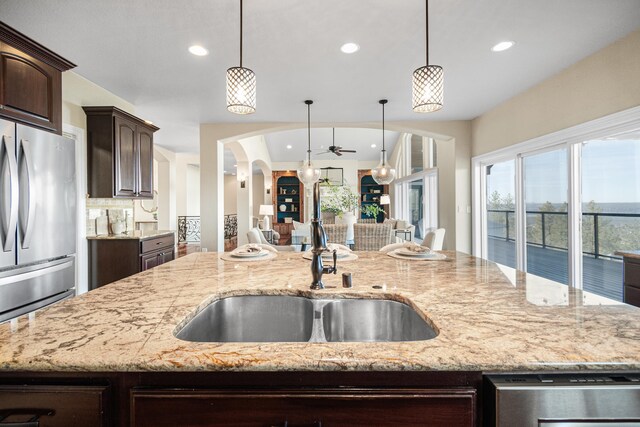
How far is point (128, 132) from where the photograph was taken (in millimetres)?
3773

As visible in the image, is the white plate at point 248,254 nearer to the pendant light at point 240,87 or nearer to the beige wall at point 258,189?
the pendant light at point 240,87

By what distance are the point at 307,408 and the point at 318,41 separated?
8.91 ft

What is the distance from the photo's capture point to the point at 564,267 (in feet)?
11.5

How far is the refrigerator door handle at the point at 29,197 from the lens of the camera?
2.12 metres

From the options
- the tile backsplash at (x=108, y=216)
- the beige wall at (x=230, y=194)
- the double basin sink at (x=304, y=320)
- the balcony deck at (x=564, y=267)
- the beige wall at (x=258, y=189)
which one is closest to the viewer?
the double basin sink at (x=304, y=320)

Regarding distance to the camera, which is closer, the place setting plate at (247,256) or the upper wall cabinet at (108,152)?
the place setting plate at (247,256)

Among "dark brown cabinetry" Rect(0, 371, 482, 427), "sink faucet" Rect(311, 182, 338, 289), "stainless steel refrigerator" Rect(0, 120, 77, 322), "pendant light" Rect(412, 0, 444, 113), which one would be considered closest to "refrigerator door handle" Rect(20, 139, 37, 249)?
"stainless steel refrigerator" Rect(0, 120, 77, 322)

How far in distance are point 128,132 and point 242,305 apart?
3.44 meters

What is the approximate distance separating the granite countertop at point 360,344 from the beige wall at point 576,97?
246cm

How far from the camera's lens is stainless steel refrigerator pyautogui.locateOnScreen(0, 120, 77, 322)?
2010 millimetres

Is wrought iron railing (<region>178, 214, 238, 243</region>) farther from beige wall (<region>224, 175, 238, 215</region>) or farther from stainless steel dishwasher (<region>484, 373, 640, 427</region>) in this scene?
stainless steel dishwasher (<region>484, 373, 640, 427</region>)

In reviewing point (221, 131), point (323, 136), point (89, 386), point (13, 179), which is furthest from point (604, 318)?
point (323, 136)

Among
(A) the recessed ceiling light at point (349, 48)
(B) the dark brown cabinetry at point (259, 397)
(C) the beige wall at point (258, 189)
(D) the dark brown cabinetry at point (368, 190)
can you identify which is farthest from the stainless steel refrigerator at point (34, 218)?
(C) the beige wall at point (258, 189)

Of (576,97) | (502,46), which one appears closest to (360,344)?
(502,46)
